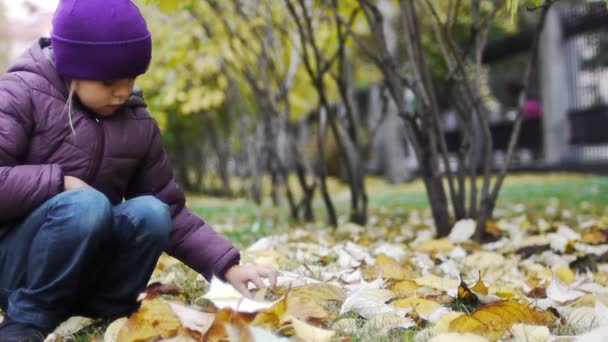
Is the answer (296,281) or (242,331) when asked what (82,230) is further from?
(296,281)

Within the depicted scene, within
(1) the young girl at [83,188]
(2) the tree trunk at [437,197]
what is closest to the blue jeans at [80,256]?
(1) the young girl at [83,188]

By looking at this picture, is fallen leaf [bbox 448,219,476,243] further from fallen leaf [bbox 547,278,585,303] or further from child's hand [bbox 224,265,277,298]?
child's hand [bbox 224,265,277,298]

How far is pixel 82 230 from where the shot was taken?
5.32ft

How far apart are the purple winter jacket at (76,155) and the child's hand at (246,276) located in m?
0.03

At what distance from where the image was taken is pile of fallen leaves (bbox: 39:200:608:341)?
146 cm

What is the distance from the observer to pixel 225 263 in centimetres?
184

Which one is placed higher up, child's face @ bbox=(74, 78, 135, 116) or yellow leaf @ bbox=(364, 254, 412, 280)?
child's face @ bbox=(74, 78, 135, 116)

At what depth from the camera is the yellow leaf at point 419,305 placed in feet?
5.80

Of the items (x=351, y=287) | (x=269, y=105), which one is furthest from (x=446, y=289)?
(x=269, y=105)

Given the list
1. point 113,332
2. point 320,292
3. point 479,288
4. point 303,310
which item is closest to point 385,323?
point 303,310

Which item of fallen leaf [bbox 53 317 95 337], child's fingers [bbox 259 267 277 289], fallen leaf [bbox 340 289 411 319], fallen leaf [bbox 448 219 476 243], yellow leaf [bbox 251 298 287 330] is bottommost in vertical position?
fallen leaf [bbox 448 219 476 243]

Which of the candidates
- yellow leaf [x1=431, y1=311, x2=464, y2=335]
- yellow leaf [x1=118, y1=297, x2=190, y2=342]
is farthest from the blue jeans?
yellow leaf [x1=431, y1=311, x2=464, y2=335]

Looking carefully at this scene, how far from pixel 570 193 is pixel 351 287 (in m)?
5.92

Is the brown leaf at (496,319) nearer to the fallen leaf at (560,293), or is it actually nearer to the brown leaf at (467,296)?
the brown leaf at (467,296)
